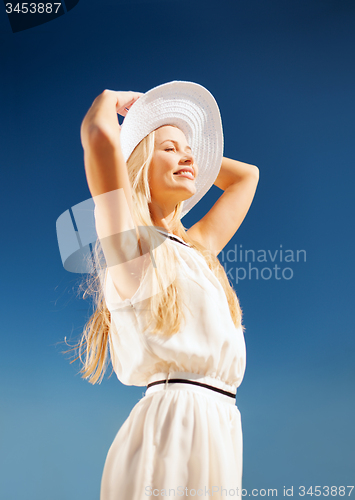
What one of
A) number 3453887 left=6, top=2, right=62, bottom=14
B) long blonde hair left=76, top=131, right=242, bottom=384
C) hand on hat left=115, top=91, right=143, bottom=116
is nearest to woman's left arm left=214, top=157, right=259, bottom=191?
long blonde hair left=76, top=131, right=242, bottom=384

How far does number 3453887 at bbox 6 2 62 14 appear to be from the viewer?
154cm

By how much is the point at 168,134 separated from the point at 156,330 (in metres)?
0.43

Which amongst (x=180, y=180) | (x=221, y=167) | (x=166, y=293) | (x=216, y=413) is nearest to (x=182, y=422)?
(x=216, y=413)

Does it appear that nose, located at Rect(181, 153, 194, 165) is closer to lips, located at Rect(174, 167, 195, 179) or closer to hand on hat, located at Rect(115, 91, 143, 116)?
lips, located at Rect(174, 167, 195, 179)

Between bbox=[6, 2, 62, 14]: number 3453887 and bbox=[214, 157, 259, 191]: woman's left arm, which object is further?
bbox=[6, 2, 62, 14]: number 3453887

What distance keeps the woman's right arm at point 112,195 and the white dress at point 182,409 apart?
0.04 meters

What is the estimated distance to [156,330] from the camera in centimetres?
64

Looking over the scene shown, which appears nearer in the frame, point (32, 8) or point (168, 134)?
point (168, 134)

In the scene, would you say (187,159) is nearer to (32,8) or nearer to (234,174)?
(234,174)

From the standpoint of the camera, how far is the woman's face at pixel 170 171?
802 mm

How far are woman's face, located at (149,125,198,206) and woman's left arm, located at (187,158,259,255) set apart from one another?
153mm

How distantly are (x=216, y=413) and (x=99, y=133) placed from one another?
49 cm

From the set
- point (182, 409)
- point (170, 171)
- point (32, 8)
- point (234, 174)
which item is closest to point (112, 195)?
point (170, 171)

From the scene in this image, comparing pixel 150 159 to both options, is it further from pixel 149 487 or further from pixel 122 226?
pixel 149 487
